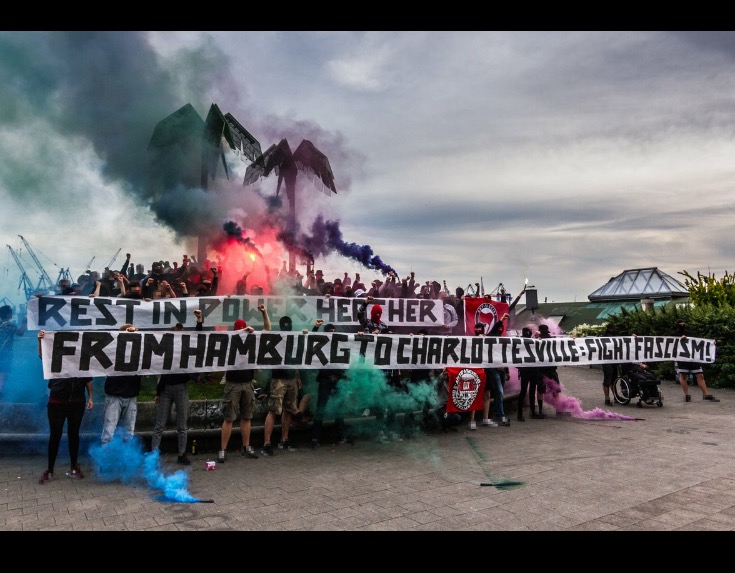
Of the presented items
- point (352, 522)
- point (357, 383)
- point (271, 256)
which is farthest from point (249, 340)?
point (271, 256)

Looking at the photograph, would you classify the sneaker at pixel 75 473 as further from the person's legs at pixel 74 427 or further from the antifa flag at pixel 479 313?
the antifa flag at pixel 479 313

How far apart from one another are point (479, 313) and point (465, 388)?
306 cm

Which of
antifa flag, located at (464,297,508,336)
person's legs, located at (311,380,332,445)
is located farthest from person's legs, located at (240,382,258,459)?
antifa flag, located at (464,297,508,336)

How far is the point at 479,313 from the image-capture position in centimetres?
1200

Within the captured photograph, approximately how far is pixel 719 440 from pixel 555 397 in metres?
3.20

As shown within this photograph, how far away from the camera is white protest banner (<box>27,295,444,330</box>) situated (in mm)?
8289

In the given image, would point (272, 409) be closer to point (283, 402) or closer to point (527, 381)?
point (283, 402)

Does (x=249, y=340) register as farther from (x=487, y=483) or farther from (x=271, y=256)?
(x=271, y=256)

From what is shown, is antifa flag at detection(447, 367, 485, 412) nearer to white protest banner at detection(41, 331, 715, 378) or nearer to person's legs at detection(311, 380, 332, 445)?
white protest banner at detection(41, 331, 715, 378)

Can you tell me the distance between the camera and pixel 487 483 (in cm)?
613

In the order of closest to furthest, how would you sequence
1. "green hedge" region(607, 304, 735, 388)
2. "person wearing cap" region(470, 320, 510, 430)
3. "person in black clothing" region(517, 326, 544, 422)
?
"person wearing cap" region(470, 320, 510, 430)
"person in black clothing" region(517, 326, 544, 422)
"green hedge" region(607, 304, 735, 388)

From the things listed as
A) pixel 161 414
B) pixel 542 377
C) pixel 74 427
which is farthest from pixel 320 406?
pixel 542 377

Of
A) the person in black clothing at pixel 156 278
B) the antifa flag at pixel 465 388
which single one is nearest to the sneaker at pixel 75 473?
the person in black clothing at pixel 156 278

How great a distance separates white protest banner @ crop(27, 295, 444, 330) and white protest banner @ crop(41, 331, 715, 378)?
1.89m
